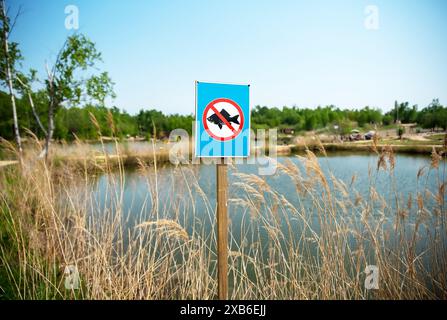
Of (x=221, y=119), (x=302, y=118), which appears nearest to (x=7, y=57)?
(x=221, y=119)

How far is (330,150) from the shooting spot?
1589 cm

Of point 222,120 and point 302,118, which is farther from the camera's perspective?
point 302,118

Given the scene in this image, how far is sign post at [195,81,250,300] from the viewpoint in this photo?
1645 mm

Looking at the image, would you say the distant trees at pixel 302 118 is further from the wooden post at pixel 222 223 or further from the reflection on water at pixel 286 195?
the wooden post at pixel 222 223

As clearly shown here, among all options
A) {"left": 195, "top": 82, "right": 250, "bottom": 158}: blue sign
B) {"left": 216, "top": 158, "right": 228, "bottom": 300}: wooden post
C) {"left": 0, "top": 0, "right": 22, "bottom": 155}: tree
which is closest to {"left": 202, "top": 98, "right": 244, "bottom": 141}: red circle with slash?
{"left": 195, "top": 82, "right": 250, "bottom": 158}: blue sign

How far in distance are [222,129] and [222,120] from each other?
0.19 feet

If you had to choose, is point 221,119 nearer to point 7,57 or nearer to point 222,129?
point 222,129

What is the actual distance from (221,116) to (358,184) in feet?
23.6

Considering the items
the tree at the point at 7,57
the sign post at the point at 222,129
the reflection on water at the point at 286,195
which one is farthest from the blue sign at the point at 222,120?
the tree at the point at 7,57

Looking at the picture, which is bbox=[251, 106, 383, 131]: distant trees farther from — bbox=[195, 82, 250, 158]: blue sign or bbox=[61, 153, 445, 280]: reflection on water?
bbox=[195, 82, 250, 158]: blue sign

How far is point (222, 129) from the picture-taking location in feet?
5.56
